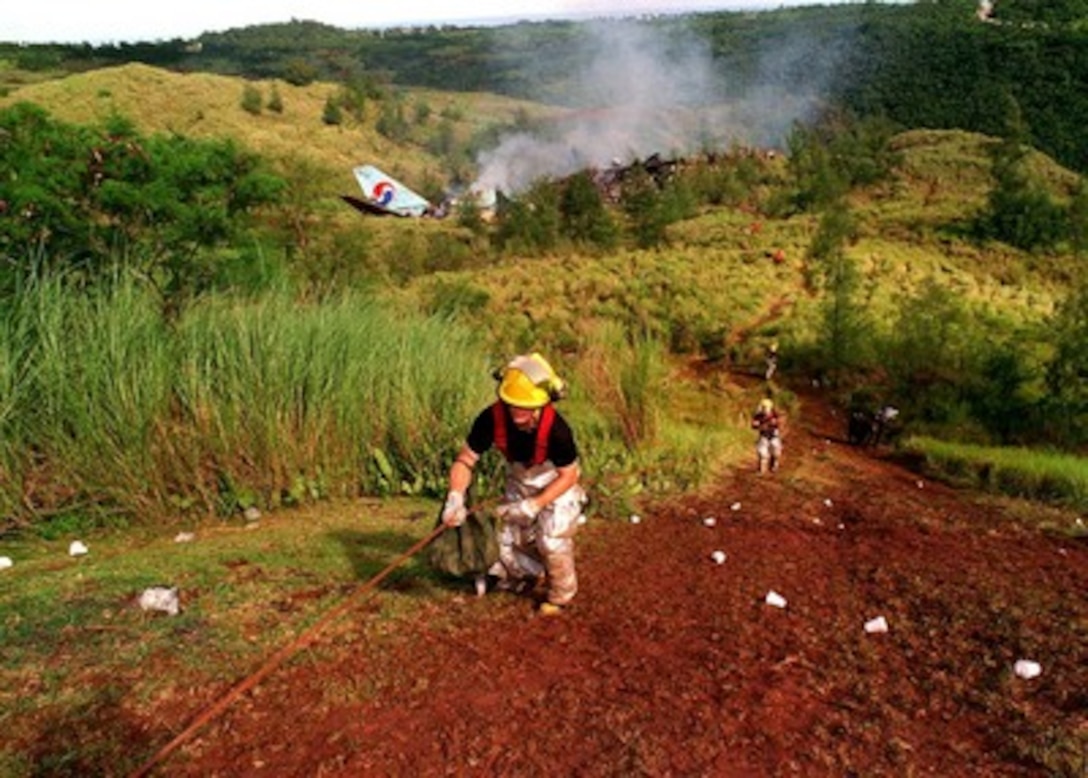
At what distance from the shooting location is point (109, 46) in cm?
13088

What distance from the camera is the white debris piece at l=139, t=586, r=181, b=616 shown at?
14.0 feet

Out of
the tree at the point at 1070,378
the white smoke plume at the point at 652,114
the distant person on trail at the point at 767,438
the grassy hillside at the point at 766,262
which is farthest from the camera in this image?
the white smoke plume at the point at 652,114

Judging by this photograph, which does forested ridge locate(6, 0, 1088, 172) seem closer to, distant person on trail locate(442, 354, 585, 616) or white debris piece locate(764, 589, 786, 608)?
white debris piece locate(764, 589, 786, 608)

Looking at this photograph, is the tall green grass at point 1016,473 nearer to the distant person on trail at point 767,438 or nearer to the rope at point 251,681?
the distant person on trail at point 767,438

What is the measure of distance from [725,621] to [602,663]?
2.94 ft

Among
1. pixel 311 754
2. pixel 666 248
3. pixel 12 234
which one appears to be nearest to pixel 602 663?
pixel 311 754

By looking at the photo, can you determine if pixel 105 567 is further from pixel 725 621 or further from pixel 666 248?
pixel 666 248

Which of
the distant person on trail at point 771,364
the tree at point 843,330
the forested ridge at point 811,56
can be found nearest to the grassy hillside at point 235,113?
the forested ridge at point 811,56

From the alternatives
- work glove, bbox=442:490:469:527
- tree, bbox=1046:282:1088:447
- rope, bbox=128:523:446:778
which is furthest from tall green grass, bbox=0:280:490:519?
tree, bbox=1046:282:1088:447

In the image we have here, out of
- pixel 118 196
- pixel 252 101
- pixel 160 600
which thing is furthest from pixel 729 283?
pixel 252 101

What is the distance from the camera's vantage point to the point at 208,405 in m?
6.18

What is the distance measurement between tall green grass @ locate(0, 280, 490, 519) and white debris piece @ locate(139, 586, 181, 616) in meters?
1.83

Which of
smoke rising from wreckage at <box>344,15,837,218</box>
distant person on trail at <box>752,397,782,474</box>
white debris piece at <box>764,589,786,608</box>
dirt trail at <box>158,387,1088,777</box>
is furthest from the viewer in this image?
Result: smoke rising from wreckage at <box>344,15,837,218</box>

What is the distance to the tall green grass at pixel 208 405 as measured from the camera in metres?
5.91
